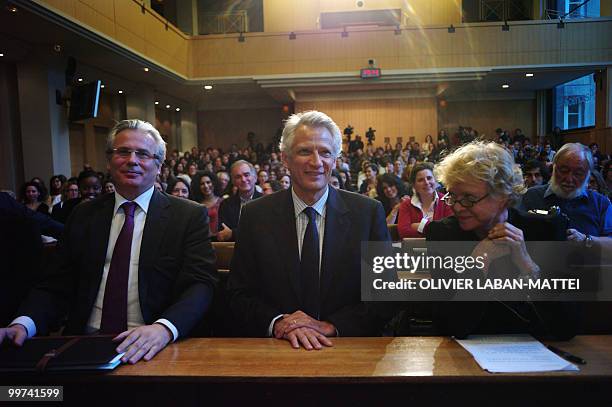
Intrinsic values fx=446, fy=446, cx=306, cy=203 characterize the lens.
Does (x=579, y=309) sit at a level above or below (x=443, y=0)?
below

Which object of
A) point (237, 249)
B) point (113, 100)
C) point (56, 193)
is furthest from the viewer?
point (113, 100)

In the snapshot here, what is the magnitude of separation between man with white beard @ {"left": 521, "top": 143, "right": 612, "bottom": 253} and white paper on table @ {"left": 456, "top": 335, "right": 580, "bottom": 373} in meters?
1.72

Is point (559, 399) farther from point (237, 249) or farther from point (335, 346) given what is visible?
point (237, 249)

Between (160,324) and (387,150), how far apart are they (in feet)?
41.4

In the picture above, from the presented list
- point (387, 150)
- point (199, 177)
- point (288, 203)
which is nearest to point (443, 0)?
point (387, 150)

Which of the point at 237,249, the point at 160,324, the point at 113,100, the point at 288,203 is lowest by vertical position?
the point at 160,324

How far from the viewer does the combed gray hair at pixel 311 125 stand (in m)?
1.73

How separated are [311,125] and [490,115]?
15.6m

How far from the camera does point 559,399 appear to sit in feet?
3.88

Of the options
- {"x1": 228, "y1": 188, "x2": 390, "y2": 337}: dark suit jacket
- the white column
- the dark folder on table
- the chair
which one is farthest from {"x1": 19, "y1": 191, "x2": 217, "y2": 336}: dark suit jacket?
the white column

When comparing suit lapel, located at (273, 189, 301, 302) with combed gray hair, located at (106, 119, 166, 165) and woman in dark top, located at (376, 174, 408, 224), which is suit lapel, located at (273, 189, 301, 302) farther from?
woman in dark top, located at (376, 174, 408, 224)

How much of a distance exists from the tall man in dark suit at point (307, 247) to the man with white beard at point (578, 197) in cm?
160

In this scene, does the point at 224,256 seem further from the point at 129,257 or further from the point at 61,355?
the point at 61,355

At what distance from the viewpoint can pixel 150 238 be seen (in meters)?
1.73
